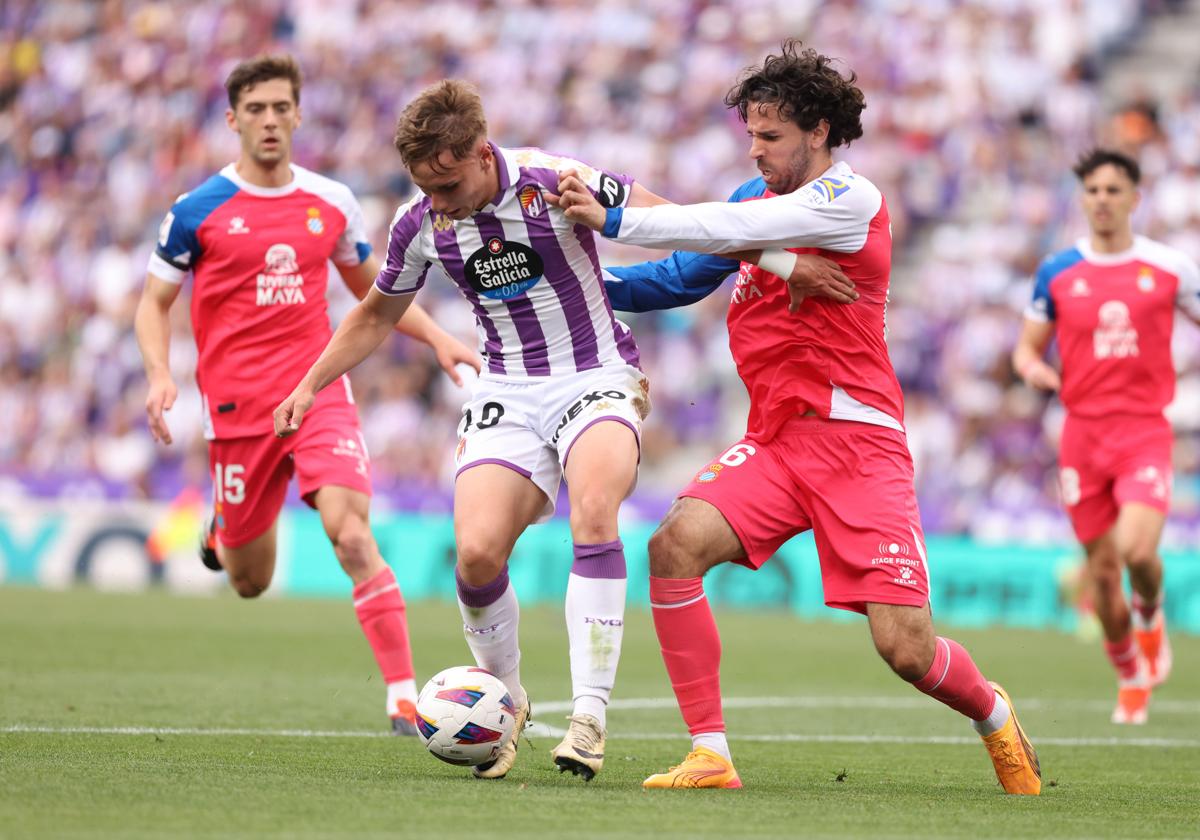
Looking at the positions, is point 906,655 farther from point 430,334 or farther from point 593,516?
point 430,334

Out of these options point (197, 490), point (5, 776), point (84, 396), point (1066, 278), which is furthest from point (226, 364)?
point (84, 396)

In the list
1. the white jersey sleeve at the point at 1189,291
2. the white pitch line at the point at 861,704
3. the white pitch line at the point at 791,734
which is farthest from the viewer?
the white jersey sleeve at the point at 1189,291

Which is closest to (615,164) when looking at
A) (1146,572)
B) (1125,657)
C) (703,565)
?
(1146,572)

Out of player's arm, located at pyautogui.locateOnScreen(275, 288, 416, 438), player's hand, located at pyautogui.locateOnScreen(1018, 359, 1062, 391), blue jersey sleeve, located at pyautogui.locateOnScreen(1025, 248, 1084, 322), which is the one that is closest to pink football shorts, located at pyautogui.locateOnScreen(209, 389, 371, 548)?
player's arm, located at pyautogui.locateOnScreen(275, 288, 416, 438)

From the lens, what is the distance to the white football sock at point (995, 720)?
6504 millimetres

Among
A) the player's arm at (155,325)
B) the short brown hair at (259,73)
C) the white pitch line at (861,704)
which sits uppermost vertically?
the short brown hair at (259,73)

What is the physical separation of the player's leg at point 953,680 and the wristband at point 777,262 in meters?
1.23

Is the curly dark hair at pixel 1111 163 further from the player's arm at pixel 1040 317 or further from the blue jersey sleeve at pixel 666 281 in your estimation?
the blue jersey sleeve at pixel 666 281

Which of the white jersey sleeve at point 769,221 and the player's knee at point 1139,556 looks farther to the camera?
the player's knee at point 1139,556

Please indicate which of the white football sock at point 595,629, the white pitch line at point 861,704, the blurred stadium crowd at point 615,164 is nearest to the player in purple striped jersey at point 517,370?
the white football sock at point 595,629

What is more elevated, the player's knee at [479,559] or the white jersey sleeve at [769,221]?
the white jersey sleeve at [769,221]

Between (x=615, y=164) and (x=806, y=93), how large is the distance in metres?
16.8

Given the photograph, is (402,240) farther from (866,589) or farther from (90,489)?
(90,489)

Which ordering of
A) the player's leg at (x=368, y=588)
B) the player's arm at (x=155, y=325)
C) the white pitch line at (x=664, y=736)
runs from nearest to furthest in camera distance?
the white pitch line at (x=664, y=736), the player's leg at (x=368, y=588), the player's arm at (x=155, y=325)
